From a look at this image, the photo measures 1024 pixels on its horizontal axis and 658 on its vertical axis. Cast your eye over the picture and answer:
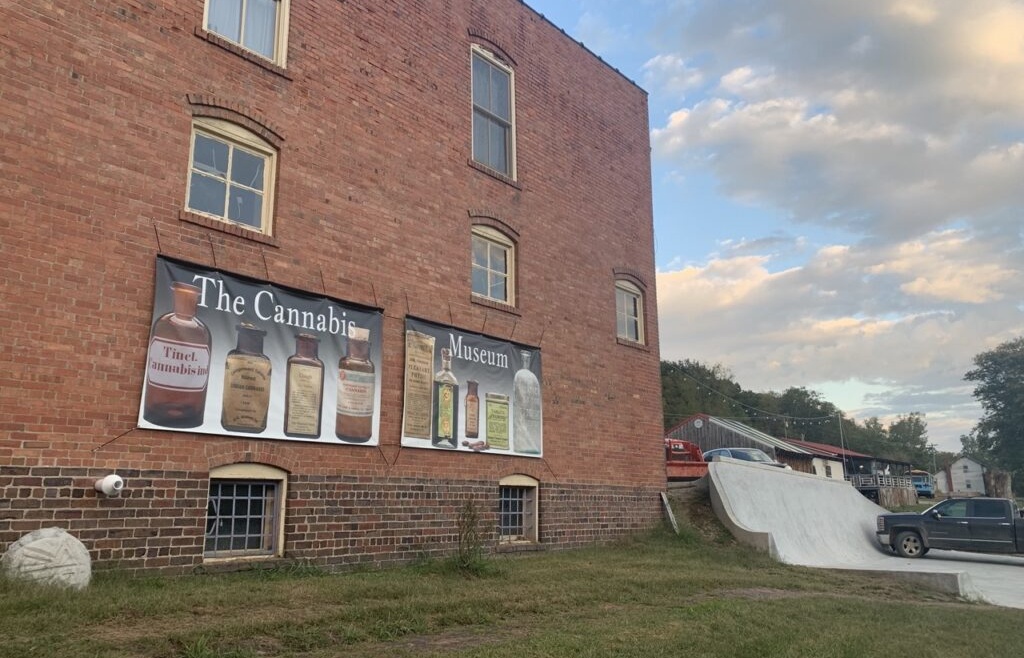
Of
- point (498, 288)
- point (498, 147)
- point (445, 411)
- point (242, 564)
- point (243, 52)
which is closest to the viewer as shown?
point (242, 564)

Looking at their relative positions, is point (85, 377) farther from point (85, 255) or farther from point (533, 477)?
point (533, 477)

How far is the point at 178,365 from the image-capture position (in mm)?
8328

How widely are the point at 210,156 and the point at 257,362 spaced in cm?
263

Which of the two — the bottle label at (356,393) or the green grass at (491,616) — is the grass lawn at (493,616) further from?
the bottle label at (356,393)

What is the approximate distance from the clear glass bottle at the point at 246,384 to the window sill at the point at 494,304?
4075mm

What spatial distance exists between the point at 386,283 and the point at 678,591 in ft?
19.0

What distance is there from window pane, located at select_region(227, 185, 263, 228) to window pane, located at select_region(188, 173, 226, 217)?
14cm

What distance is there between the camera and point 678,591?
31.1 ft

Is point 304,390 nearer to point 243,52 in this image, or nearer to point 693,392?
point 243,52

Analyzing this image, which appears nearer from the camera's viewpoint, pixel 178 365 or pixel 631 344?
pixel 178 365

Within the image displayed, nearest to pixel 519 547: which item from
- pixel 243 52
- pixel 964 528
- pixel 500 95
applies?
pixel 500 95

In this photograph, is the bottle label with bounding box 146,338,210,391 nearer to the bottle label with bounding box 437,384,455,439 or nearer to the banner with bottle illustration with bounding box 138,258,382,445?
the banner with bottle illustration with bounding box 138,258,382,445

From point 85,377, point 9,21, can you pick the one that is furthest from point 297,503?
point 9,21

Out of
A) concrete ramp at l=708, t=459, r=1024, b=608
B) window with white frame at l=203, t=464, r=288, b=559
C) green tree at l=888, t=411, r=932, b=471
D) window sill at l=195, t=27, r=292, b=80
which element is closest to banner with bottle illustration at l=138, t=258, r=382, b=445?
window with white frame at l=203, t=464, r=288, b=559
